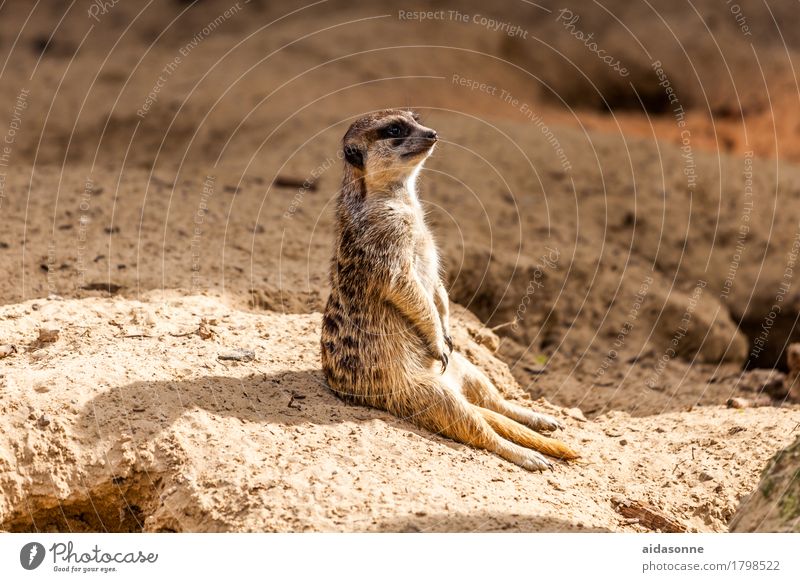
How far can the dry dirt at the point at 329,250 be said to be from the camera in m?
3.36

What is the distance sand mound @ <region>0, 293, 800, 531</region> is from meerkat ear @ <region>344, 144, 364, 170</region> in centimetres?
96

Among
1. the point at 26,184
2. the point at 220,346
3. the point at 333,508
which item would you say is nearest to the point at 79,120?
the point at 26,184

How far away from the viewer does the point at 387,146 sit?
368cm

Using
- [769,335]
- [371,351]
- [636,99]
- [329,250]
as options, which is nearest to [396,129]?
[371,351]

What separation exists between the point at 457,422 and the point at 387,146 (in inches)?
46.0

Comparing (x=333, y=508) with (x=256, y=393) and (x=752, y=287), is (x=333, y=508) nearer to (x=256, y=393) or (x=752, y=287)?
(x=256, y=393)

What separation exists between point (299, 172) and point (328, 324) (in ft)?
9.48

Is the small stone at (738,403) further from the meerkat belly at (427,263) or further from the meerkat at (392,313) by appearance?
the meerkat belly at (427,263)

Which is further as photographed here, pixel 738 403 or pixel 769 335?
pixel 769 335

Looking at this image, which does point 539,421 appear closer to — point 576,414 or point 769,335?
point 576,414

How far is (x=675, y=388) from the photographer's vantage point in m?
4.97

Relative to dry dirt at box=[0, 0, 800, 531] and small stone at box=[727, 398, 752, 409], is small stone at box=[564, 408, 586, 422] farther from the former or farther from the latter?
small stone at box=[727, 398, 752, 409]

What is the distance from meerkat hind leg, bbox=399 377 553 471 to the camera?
11.8ft

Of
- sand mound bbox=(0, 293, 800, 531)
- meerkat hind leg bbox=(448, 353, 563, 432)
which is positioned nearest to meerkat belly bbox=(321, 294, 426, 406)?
sand mound bbox=(0, 293, 800, 531)
